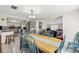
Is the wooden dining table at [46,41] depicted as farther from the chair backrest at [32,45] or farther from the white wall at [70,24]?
the white wall at [70,24]

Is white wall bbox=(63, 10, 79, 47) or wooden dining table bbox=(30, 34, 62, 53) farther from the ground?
white wall bbox=(63, 10, 79, 47)

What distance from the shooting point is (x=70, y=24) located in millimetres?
2072

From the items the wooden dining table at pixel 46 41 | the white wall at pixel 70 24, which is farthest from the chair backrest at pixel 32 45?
the white wall at pixel 70 24

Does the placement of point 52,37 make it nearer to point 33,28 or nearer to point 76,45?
point 33,28

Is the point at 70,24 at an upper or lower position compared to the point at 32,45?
upper

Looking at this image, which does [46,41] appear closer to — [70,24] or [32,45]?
[32,45]

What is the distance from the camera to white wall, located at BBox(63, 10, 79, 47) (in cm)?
190

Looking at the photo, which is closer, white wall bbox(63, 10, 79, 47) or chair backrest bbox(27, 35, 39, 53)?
chair backrest bbox(27, 35, 39, 53)

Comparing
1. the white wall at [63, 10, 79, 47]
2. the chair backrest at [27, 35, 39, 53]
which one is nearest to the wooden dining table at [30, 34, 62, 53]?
the chair backrest at [27, 35, 39, 53]

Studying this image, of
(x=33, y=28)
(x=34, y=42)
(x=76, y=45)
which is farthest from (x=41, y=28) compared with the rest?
(x=76, y=45)

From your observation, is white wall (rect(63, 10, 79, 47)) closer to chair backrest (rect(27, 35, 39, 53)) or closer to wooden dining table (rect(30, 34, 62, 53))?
wooden dining table (rect(30, 34, 62, 53))

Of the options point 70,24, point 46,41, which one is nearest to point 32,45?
point 46,41

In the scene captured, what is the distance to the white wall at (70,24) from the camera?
6.22 feet
